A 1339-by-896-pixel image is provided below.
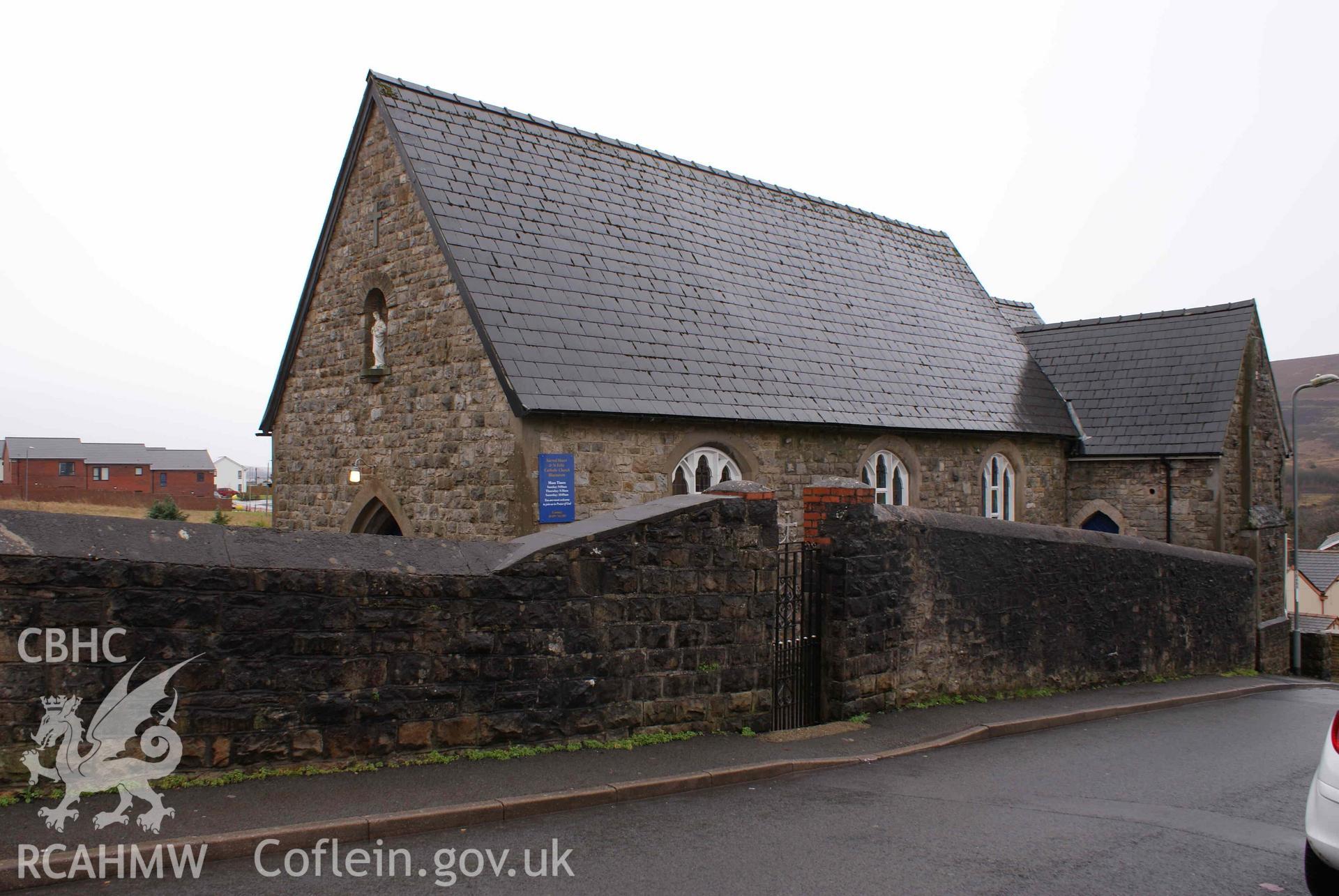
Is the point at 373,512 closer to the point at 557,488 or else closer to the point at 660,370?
the point at 557,488

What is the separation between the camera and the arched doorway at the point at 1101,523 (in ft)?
68.9

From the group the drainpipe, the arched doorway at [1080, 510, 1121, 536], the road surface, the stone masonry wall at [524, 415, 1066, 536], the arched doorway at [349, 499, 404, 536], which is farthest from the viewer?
the arched doorway at [1080, 510, 1121, 536]

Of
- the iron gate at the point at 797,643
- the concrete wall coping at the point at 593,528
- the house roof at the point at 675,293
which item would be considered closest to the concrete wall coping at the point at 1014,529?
the iron gate at the point at 797,643

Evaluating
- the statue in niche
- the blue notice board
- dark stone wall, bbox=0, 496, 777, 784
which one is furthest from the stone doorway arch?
dark stone wall, bbox=0, 496, 777, 784

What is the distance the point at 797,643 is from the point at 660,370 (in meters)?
5.88

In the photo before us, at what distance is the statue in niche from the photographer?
15.0m

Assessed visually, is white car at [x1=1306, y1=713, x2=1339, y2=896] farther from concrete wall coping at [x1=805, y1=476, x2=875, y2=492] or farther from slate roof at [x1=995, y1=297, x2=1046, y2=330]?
slate roof at [x1=995, y1=297, x2=1046, y2=330]

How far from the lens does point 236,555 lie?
6.11 metres

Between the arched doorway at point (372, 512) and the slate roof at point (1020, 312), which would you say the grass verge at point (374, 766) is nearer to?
the arched doorway at point (372, 512)

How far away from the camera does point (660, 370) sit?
14.0 m

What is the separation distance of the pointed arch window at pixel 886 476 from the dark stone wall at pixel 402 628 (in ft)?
27.9

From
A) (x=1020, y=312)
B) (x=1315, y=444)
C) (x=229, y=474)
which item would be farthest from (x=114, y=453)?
(x=1315, y=444)

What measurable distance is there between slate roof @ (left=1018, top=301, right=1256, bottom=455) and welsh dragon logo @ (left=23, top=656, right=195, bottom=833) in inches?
768

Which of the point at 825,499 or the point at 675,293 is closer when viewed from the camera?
the point at 825,499
